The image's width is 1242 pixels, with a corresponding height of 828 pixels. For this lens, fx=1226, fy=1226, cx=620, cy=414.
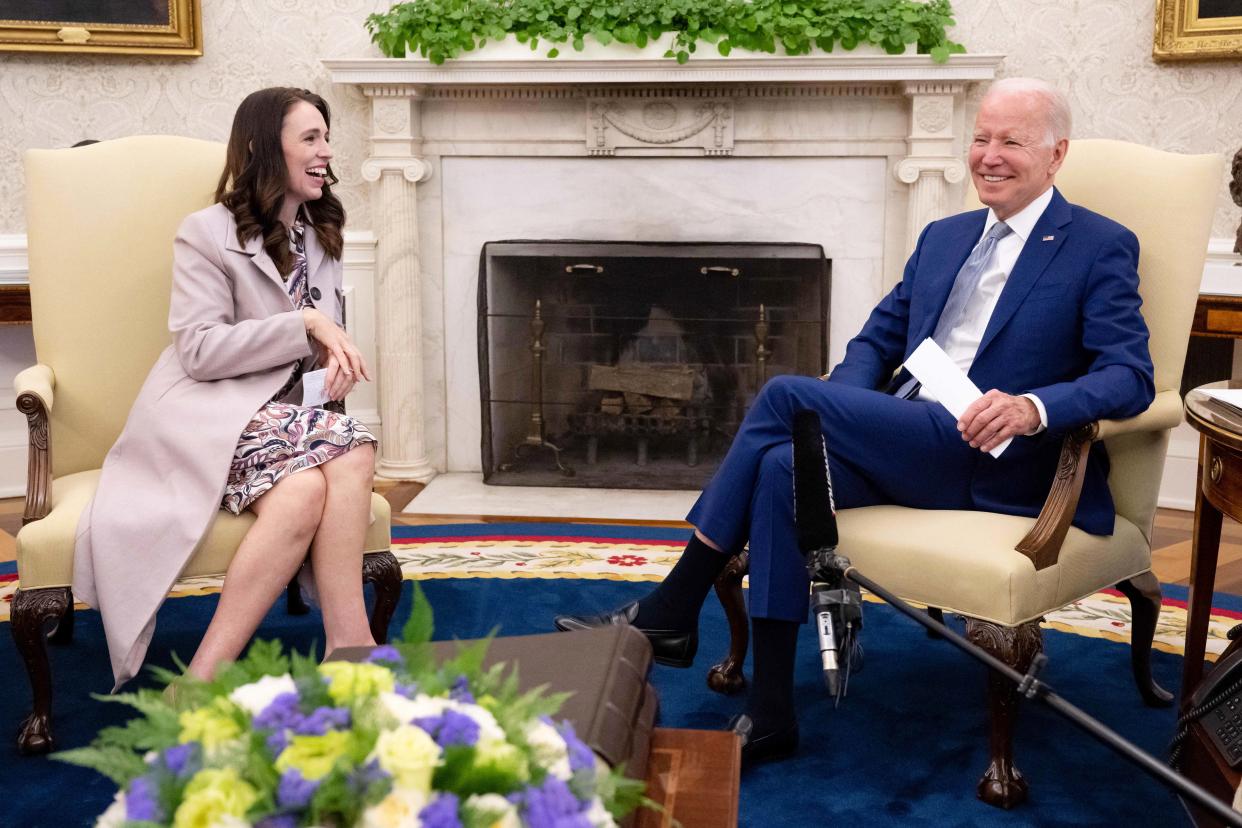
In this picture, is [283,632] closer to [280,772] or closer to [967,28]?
[280,772]

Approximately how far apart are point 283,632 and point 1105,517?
1.91 m

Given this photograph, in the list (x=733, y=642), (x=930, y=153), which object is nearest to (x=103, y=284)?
(x=733, y=642)

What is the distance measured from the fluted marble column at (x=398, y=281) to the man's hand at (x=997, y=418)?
109 inches

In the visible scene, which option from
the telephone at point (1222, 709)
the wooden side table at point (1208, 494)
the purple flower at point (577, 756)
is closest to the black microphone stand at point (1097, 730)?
the purple flower at point (577, 756)

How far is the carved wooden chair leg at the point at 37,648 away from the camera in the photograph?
90.5 inches

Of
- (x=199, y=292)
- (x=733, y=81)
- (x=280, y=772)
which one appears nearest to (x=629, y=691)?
(x=280, y=772)

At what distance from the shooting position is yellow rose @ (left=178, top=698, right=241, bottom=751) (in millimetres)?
913

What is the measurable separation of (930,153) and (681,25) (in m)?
0.97

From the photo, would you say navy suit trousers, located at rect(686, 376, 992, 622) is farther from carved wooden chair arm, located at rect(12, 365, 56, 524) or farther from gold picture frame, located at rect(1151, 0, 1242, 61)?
gold picture frame, located at rect(1151, 0, 1242, 61)

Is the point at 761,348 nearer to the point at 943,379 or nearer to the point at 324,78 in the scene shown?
Answer: the point at 324,78

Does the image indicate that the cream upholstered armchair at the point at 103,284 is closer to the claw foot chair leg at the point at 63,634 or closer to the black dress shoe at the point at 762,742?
the claw foot chair leg at the point at 63,634

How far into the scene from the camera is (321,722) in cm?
89

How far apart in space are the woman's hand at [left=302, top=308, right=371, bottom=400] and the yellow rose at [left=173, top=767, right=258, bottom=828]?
1727 millimetres

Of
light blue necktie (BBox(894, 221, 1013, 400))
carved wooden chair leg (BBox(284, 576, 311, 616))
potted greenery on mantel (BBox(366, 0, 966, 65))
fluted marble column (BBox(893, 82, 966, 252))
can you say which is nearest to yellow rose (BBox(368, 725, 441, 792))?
light blue necktie (BBox(894, 221, 1013, 400))
